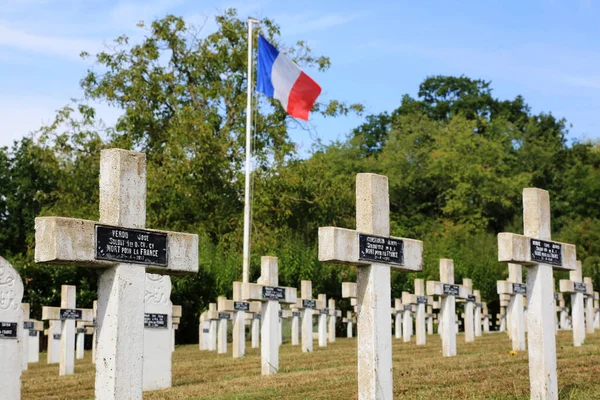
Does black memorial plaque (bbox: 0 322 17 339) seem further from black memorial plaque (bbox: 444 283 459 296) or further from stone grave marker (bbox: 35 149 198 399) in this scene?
black memorial plaque (bbox: 444 283 459 296)

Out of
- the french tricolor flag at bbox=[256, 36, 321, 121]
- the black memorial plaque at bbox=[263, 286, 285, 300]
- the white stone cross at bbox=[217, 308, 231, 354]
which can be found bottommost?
the white stone cross at bbox=[217, 308, 231, 354]

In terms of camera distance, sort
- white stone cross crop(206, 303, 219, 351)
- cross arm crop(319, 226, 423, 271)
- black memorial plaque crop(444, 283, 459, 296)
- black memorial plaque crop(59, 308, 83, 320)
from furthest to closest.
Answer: white stone cross crop(206, 303, 219, 351) < black memorial plaque crop(444, 283, 459, 296) < black memorial plaque crop(59, 308, 83, 320) < cross arm crop(319, 226, 423, 271)

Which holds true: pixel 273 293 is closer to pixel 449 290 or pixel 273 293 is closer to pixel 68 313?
pixel 68 313

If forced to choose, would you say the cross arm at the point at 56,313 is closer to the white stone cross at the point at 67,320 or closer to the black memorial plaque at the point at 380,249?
the white stone cross at the point at 67,320

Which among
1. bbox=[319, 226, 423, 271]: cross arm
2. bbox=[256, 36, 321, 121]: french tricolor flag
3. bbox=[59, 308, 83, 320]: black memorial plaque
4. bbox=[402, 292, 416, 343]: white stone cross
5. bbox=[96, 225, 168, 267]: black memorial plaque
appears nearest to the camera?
bbox=[96, 225, 168, 267]: black memorial plaque

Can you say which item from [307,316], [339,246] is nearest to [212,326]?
[307,316]

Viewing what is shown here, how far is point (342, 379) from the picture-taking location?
1546 centimetres

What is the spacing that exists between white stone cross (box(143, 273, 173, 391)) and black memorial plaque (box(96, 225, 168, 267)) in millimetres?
6459

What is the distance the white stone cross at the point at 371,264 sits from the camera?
10.9 metres

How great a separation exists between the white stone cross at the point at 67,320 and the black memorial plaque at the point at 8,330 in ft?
26.8

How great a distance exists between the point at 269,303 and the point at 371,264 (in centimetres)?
747

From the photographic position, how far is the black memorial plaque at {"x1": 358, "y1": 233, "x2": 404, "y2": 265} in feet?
36.6

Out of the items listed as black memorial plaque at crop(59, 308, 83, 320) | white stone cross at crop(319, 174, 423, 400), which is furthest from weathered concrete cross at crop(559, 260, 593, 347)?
white stone cross at crop(319, 174, 423, 400)

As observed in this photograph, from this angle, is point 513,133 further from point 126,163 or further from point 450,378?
point 126,163
